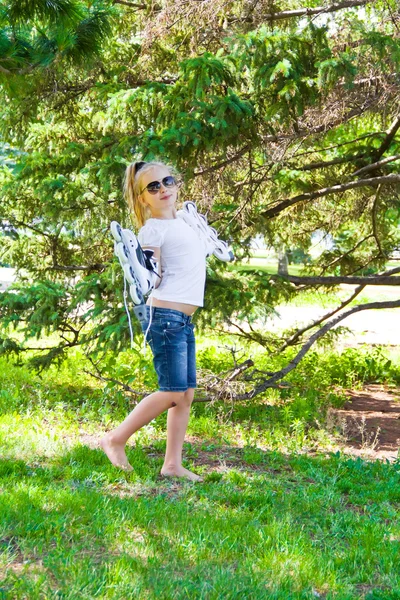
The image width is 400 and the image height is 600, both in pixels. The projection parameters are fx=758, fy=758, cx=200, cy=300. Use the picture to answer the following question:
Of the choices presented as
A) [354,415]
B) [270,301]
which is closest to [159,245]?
[270,301]

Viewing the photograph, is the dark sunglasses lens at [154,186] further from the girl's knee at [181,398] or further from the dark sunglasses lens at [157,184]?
the girl's knee at [181,398]

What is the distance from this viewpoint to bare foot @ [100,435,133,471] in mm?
4391

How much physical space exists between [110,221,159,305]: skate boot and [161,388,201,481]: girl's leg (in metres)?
0.78

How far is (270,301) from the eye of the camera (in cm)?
655

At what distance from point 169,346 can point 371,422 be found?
11.7ft

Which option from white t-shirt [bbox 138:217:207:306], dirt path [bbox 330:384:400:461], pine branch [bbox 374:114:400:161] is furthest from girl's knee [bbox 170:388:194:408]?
pine branch [bbox 374:114:400:161]

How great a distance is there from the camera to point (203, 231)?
4.62m

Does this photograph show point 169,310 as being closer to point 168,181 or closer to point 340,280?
point 168,181

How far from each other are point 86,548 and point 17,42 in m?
2.84

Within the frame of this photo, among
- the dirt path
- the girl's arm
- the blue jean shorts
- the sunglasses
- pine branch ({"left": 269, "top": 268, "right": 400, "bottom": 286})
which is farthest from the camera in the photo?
pine branch ({"left": 269, "top": 268, "right": 400, "bottom": 286})

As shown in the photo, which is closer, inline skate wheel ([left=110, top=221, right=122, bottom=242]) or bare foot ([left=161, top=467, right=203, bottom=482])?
inline skate wheel ([left=110, top=221, right=122, bottom=242])

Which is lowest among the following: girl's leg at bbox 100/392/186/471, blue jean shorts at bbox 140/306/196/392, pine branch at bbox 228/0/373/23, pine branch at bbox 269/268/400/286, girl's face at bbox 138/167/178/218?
girl's leg at bbox 100/392/186/471

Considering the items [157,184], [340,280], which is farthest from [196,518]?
[340,280]

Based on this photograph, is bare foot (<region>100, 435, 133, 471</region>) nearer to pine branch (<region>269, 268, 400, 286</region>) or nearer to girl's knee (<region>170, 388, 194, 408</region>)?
girl's knee (<region>170, 388, 194, 408</region>)
